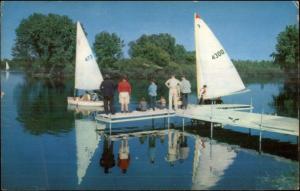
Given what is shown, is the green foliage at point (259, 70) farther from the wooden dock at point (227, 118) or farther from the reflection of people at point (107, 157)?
the reflection of people at point (107, 157)

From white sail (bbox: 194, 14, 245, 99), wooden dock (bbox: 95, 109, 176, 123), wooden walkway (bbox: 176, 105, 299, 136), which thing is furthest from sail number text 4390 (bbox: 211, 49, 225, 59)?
wooden dock (bbox: 95, 109, 176, 123)

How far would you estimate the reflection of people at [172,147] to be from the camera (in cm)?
1447

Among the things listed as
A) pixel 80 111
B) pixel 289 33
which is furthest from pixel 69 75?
pixel 80 111

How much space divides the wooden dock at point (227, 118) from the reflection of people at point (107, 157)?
2.63 metres

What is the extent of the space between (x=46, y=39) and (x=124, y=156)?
195ft

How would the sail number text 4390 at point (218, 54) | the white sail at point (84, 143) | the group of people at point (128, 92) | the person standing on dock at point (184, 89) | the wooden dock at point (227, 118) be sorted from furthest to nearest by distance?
1. the sail number text 4390 at point (218, 54)
2. the person standing on dock at point (184, 89)
3. the group of people at point (128, 92)
4. the wooden dock at point (227, 118)
5. the white sail at point (84, 143)

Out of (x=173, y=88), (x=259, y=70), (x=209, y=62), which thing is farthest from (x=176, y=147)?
(x=259, y=70)

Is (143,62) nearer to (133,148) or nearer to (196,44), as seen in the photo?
(196,44)

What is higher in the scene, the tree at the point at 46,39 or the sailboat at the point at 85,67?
the tree at the point at 46,39

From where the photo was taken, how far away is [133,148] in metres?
16.2

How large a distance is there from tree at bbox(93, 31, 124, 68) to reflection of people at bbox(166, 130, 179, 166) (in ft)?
230

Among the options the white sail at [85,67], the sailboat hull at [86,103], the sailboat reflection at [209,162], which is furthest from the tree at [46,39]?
the sailboat reflection at [209,162]

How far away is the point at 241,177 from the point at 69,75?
251 ft

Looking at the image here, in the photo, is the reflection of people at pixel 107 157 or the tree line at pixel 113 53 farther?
the tree line at pixel 113 53
